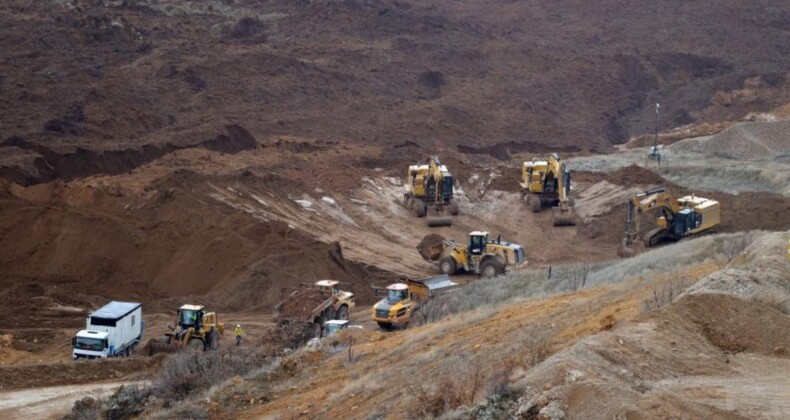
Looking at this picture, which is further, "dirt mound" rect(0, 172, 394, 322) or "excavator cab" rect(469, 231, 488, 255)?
"excavator cab" rect(469, 231, 488, 255)

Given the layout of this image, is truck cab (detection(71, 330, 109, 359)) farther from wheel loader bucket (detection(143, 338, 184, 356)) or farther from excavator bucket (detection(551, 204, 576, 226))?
excavator bucket (detection(551, 204, 576, 226))

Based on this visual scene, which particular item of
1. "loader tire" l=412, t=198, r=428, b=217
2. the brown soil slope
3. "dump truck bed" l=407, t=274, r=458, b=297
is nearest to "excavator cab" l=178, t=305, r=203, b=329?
"dump truck bed" l=407, t=274, r=458, b=297

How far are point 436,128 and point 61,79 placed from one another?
2149cm

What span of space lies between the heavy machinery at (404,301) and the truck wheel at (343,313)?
89cm

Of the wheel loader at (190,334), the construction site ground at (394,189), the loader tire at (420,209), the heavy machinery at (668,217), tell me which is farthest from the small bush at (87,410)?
the loader tire at (420,209)

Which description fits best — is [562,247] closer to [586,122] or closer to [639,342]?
[639,342]

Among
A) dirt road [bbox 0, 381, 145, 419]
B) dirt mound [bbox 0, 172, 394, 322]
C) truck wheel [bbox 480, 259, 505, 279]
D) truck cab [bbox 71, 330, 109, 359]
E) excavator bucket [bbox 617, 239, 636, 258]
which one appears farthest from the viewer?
excavator bucket [bbox 617, 239, 636, 258]

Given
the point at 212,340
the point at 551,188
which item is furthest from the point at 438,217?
the point at 212,340

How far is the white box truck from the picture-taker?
23578 millimetres

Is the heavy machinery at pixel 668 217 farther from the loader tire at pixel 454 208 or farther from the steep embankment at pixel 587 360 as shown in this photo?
the steep embankment at pixel 587 360

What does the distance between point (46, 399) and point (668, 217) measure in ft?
71.2

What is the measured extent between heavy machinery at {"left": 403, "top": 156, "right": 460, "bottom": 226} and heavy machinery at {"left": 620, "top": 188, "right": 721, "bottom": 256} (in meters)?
8.19

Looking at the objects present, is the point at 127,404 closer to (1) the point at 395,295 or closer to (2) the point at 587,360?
(2) the point at 587,360

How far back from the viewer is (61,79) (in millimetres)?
60938
